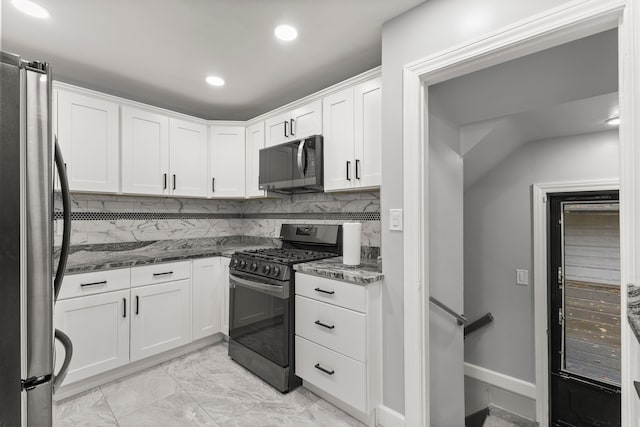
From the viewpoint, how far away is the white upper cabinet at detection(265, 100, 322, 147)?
252cm

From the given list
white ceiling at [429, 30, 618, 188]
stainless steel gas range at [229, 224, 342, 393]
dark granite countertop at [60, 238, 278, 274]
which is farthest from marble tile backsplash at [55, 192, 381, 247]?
white ceiling at [429, 30, 618, 188]

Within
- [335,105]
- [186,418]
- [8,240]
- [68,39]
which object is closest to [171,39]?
[68,39]

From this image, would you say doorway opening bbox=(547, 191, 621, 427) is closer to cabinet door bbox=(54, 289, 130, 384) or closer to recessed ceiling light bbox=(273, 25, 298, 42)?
recessed ceiling light bbox=(273, 25, 298, 42)

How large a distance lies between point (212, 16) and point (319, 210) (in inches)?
70.3

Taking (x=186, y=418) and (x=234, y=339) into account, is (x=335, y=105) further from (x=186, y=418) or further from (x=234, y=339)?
(x=186, y=418)

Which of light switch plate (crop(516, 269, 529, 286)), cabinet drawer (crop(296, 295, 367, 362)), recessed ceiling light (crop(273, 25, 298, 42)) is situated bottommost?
cabinet drawer (crop(296, 295, 367, 362))

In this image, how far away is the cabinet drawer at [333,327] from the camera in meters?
1.83

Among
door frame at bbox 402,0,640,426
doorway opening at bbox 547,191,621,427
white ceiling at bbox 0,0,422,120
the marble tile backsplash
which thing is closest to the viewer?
door frame at bbox 402,0,640,426

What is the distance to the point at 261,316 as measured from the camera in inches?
94.0

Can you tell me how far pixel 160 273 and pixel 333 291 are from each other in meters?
1.60

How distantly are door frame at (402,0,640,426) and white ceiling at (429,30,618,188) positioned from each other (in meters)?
0.42

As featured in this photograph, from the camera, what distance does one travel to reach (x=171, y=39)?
2.03 m

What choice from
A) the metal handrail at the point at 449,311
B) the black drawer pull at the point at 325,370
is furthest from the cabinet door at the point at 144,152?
the metal handrail at the point at 449,311

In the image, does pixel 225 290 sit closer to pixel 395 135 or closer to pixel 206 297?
pixel 206 297
